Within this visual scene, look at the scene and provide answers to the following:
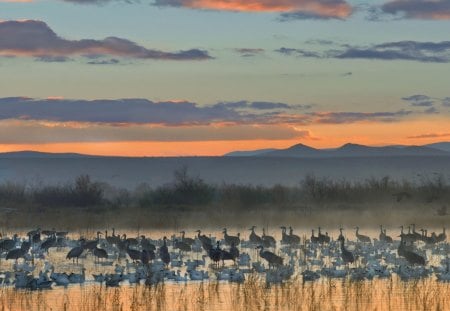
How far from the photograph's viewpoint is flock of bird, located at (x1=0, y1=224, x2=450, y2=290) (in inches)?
808

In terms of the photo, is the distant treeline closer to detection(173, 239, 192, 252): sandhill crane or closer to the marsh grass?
detection(173, 239, 192, 252): sandhill crane

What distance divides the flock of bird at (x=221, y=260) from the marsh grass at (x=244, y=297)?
527mm

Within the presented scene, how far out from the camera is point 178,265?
23.5 m

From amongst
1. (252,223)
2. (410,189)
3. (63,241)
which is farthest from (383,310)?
(410,189)

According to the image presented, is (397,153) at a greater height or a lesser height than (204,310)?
greater

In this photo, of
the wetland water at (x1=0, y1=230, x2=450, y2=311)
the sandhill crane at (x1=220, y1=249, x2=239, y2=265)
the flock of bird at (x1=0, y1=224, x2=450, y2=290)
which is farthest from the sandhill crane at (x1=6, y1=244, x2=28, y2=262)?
the sandhill crane at (x1=220, y1=249, x2=239, y2=265)

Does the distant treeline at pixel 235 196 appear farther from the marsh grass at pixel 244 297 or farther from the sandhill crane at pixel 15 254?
the marsh grass at pixel 244 297

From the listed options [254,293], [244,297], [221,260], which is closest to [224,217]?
[221,260]

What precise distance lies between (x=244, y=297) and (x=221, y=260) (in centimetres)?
604

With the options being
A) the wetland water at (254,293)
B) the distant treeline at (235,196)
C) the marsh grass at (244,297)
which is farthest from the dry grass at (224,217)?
the marsh grass at (244,297)

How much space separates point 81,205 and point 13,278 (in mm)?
21278

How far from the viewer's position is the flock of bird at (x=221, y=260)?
20516 millimetres

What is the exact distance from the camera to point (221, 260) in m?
24.0

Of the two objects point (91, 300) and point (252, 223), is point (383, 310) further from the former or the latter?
point (252, 223)
